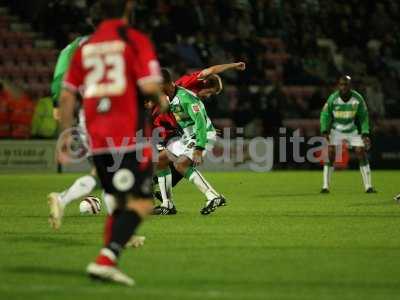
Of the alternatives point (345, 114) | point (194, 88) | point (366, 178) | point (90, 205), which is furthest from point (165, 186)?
point (345, 114)

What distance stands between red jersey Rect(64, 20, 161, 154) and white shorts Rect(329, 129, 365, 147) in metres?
12.9

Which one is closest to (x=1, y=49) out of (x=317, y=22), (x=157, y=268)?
(x=317, y=22)

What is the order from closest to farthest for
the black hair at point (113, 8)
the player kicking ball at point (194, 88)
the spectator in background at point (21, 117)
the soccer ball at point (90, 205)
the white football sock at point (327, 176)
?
the black hair at point (113, 8) < the soccer ball at point (90, 205) < the player kicking ball at point (194, 88) < the white football sock at point (327, 176) < the spectator in background at point (21, 117)

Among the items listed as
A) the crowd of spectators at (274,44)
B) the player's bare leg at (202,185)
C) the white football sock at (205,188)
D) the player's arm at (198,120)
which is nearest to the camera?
the player's arm at (198,120)

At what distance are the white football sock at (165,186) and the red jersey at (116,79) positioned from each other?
6.04 m

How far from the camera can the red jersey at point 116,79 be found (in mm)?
7238

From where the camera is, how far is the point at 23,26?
93.1 ft

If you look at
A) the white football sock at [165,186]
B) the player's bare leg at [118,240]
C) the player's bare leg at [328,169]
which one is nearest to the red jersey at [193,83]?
the white football sock at [165,186]

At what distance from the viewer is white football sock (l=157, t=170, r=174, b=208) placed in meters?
13.5

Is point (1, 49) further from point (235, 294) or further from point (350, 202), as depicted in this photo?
point (235, 294)

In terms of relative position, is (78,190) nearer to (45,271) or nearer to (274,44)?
(45,271)

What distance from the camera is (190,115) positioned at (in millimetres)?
13250

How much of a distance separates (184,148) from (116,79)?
20.6ft

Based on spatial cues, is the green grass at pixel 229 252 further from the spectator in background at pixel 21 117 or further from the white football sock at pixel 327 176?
the spectator in background at pixel 21 117
